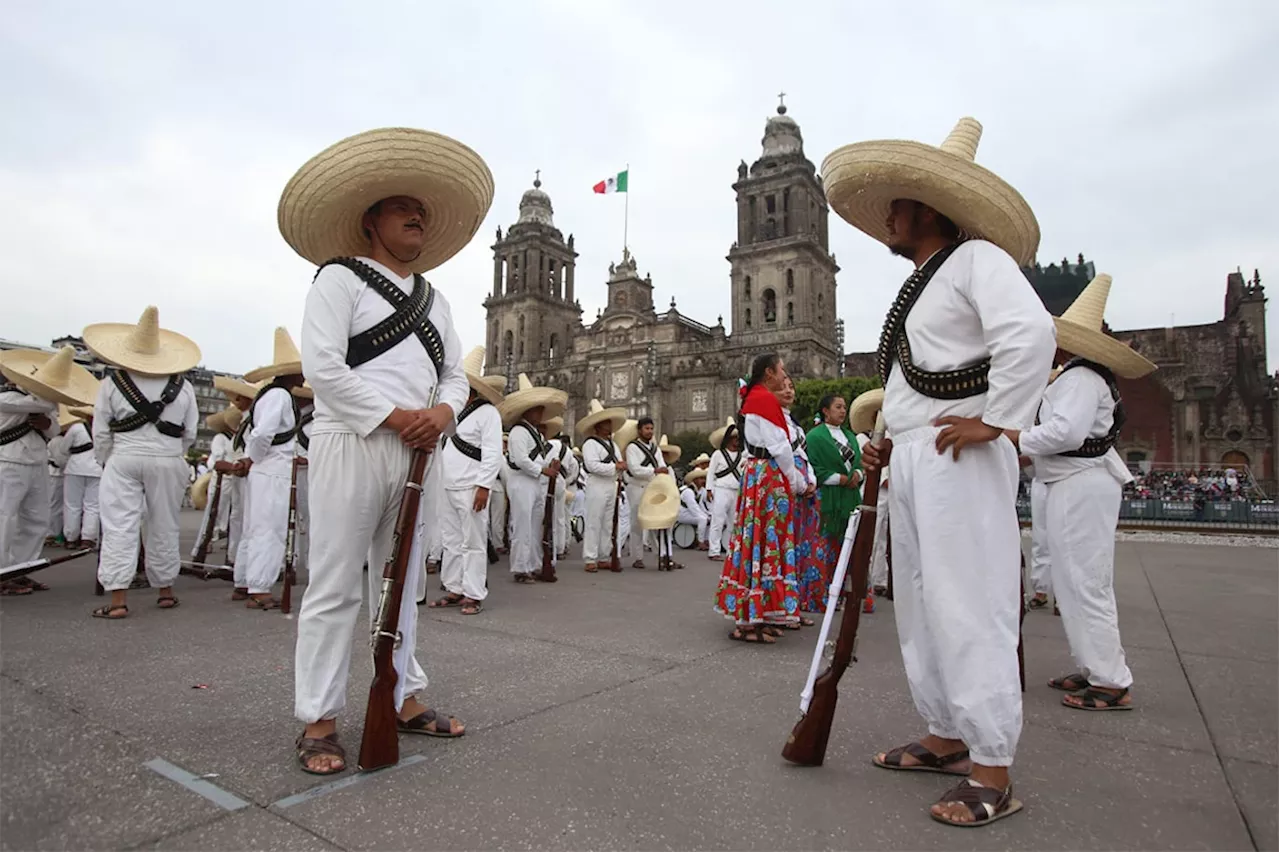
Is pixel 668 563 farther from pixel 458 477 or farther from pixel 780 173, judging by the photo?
pixel 780 173

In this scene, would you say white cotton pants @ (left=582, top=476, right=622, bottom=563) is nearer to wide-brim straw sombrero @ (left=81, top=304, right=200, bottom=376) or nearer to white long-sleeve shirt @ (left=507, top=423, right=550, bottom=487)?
white long-sleeve shirt @ (left=507, top=423, right=550, bottom=487)

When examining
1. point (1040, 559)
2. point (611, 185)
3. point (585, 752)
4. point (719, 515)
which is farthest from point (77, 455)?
point (611, 185)

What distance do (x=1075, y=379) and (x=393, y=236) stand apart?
3726mm

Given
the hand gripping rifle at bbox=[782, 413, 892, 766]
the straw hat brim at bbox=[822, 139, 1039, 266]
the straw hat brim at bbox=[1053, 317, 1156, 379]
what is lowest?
the hand gripping rifle at bbox=[782, 413, 892, 766]

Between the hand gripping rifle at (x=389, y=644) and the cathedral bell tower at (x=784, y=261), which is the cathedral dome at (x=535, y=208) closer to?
the cathedral bell tower at (x=784, y=261)

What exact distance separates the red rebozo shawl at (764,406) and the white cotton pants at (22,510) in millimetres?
6314

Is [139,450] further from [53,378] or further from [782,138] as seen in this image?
[782,138]

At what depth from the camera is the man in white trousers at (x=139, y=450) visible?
564cm

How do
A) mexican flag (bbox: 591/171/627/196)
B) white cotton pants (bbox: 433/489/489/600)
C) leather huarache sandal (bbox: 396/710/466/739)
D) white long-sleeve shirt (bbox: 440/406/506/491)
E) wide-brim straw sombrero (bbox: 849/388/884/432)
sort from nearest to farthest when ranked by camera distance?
1. leather huarache sandal (bbox: 396/710/466/739)
2. white cotton pants (bbox: 433/489/489/600)
3. white long-sleeve shirt (bbox: 440/406/506/491)
4. wide-brim straw sombrero (bbox: 849/388/884/432)
5. mexican flag (bbox: 591/171/627/196)

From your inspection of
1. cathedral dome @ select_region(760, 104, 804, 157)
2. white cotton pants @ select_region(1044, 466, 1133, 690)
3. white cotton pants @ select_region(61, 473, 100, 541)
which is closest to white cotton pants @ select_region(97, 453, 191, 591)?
white cotton pants @ select_region(61, 473, 100, 541)

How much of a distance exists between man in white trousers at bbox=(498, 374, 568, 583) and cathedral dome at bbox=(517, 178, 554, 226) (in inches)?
2527

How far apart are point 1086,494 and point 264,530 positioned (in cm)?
616

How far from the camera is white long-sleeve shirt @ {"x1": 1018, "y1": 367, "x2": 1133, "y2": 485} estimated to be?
4051 mm

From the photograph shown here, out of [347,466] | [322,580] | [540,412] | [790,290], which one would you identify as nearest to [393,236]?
[347,466]
